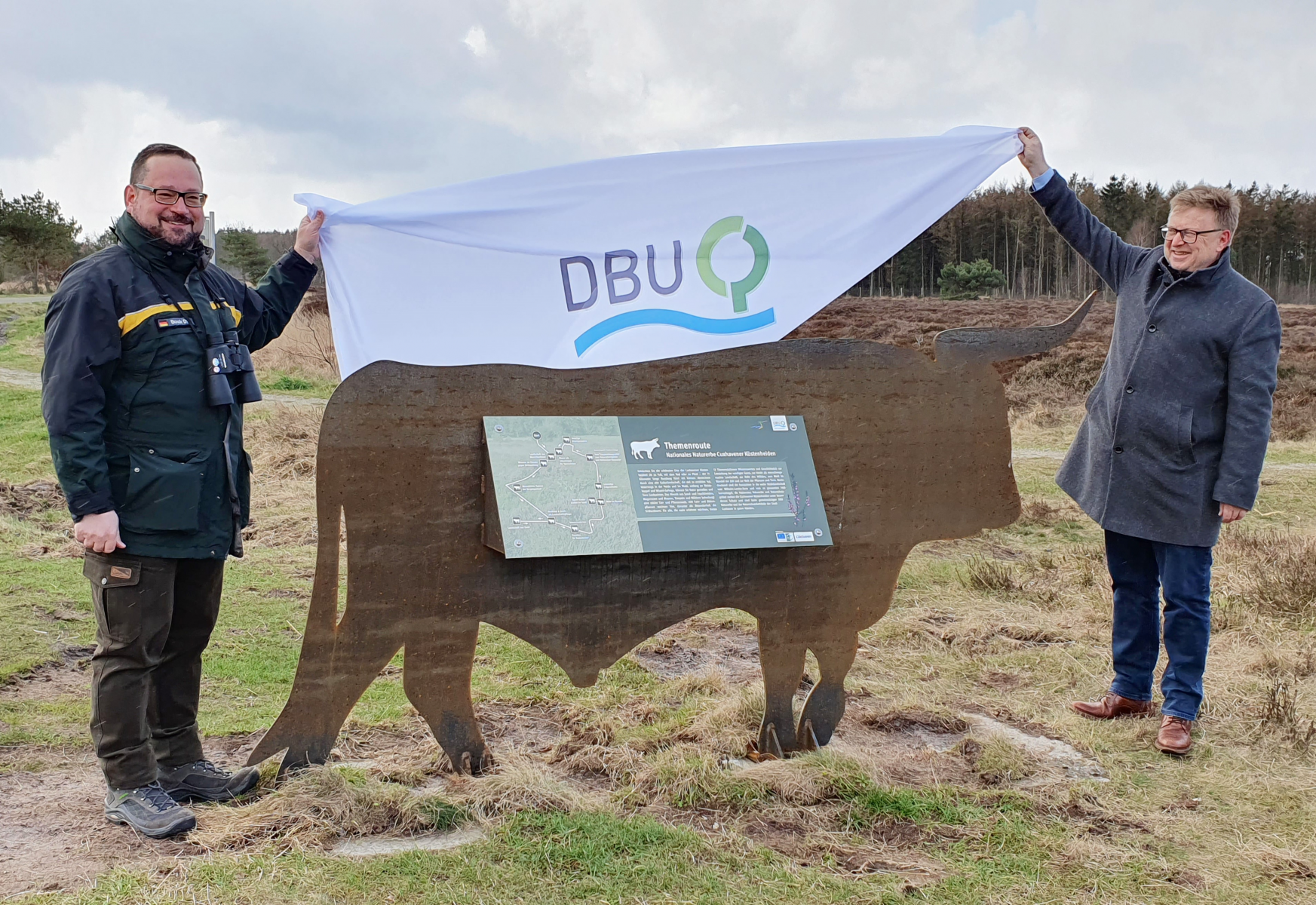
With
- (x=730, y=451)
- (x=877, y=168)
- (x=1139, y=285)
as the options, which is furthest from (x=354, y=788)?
(x=1139, y=285)

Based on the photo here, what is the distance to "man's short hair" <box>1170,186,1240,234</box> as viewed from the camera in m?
3.92

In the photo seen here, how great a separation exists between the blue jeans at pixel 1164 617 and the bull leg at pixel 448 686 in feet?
A: 8.91

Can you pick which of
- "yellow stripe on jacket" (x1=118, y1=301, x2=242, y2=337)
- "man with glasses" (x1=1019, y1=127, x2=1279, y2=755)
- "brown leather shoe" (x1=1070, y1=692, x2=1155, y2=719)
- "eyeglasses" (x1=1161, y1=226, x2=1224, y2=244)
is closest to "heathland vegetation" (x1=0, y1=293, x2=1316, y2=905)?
"brown leather shoe" (x1=1070, y1=692, x2=1155, y2=719)

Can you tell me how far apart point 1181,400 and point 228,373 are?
3.56m

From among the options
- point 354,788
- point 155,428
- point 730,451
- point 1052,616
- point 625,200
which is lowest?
point 1052,616

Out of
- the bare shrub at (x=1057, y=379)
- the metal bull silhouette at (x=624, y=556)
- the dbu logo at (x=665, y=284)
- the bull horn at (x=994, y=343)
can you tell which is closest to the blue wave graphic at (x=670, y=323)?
the dbu logo at (x=665, y=284)

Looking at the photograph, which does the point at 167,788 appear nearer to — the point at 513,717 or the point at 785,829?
the point at 513,717

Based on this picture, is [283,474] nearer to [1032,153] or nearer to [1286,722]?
[1032,153]

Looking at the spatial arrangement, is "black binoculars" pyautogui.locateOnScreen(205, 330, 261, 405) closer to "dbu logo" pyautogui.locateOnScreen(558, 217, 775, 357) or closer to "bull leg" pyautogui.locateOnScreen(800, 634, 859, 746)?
"dbu logo" pyautogui.locateOnScreen(558, 217, 775, 357)

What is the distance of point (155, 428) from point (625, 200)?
185 centimetres

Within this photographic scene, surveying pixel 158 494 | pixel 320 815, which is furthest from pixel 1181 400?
pixel 158 494

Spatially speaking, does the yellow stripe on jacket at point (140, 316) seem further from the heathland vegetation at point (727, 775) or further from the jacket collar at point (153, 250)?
the heathland vegetation at point (727, 775)

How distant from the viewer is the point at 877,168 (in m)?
4.11

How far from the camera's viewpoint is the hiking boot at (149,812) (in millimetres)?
3041
